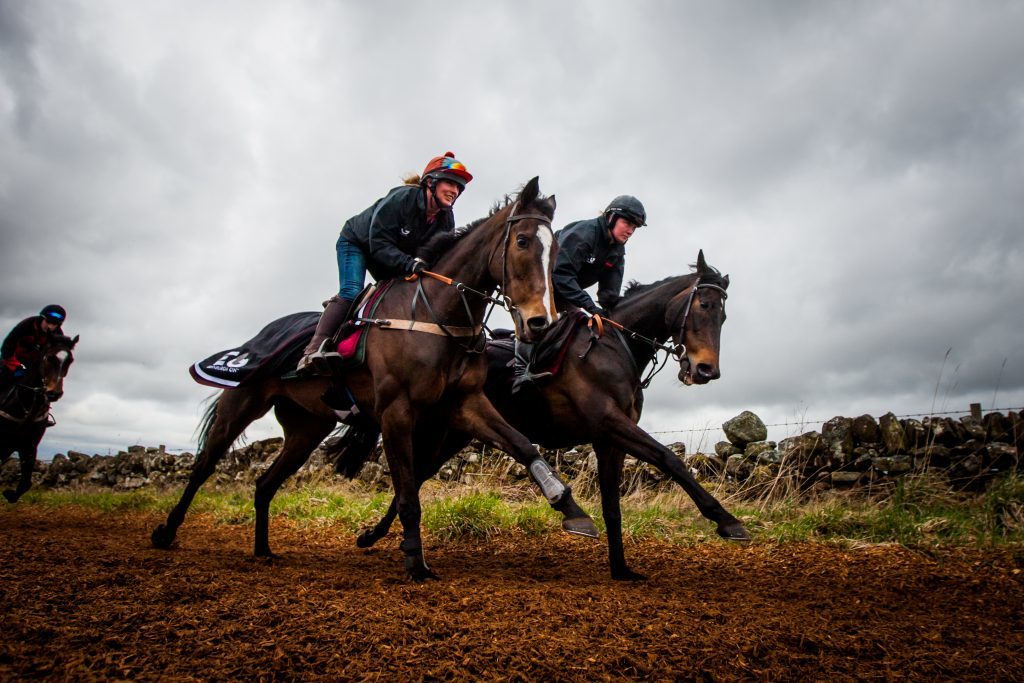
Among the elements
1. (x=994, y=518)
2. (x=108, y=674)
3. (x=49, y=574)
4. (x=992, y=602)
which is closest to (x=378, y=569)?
(x=49, y=574)

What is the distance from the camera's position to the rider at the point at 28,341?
357 inches

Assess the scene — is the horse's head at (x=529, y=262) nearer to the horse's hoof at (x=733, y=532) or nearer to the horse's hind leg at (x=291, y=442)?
the horse's hoof at (x=733, y=532)

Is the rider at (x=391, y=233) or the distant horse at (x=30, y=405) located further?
the distant horse at (x=30, y=405)

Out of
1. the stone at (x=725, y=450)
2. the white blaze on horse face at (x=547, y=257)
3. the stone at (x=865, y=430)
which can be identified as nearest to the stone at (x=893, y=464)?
the stone at (x=865, y=430)

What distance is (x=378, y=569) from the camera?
4758 mm

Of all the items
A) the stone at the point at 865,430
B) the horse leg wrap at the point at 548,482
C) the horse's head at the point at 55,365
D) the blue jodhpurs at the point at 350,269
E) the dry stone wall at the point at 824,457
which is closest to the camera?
the horse leg wrap at the point at 548,482

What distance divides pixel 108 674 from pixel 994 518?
6833 mm

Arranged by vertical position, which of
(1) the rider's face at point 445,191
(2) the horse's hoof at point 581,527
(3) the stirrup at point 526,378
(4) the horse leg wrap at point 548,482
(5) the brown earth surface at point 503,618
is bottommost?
(5) the brown earth surface at point 503,618

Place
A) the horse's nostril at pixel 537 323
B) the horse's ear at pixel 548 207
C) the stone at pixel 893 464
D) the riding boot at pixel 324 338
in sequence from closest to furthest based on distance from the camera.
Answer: the horse's nostril at pixel 537 323, the horse's ear at pixel 548 207, the riding boot at pixel 324 338, the stone at pixel 893 464

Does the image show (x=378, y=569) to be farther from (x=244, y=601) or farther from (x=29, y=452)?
(x=29, y=452)

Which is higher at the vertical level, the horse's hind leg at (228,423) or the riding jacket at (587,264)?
the riding jacket at (587,264)

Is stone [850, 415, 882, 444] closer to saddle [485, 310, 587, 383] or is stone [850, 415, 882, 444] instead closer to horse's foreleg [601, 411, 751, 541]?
horse's foreleg [601, 411, 751, 541]

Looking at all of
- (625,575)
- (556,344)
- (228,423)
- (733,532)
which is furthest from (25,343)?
(733,532)

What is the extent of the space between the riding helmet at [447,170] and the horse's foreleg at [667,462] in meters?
2.18
